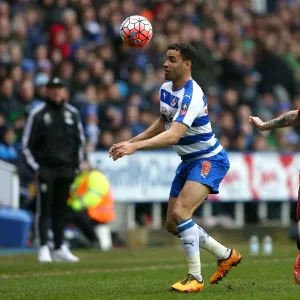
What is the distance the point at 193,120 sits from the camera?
9586 millimetres

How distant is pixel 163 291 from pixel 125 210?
10.9m

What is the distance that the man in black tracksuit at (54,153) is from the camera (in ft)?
48.4

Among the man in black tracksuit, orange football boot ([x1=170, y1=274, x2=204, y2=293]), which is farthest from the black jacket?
orange football boot ([x1=170, y1=274, x2=204, y2=293])

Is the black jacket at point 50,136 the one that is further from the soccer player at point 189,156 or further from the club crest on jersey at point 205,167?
the club crest on jersey at point 205,167

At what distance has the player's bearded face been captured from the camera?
9750 mm

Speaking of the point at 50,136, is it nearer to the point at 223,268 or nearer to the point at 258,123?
the point at 223,268

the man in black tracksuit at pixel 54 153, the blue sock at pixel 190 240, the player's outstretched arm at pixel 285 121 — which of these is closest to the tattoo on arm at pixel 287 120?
the player's outstretched arm at pixel 285 121

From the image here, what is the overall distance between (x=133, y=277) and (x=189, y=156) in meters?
2.29

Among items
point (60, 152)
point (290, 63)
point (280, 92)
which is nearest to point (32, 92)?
point (60, 152)

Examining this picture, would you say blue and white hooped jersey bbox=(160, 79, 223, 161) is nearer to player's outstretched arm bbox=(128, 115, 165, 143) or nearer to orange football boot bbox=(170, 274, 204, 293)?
player's outstretched arm bbox=(128, 115, 165, 143)

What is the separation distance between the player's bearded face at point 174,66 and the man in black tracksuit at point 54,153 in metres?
5.14

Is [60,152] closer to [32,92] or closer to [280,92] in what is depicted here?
[32,92]

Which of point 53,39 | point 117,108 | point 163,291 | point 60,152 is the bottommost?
point 163,291

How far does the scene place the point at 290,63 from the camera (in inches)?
1105
